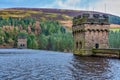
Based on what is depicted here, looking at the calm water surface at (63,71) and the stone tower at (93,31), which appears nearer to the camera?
the calm water surface at (63,71)

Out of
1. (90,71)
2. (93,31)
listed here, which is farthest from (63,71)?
(93,31)

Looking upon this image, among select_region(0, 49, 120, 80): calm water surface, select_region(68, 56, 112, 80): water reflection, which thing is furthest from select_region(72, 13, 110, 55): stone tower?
select_region(68, 56, 112, 80): water reflection

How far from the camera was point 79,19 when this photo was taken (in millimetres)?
61531

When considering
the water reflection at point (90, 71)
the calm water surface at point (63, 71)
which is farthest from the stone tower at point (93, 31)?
the water reflection at point (90, 71)

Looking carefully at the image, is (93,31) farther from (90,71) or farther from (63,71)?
(63,71)

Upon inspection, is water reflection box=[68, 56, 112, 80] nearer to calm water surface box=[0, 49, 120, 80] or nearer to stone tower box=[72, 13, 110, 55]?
calm water surface box=[0, 49, 120, 80]

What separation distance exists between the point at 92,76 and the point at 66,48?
10824 cm

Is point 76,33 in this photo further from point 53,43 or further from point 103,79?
point 53,43

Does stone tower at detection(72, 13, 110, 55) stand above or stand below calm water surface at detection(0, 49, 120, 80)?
above

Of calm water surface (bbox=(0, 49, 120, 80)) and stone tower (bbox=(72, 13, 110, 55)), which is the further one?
stone tower (bbox=(72, 13, 110, 55))

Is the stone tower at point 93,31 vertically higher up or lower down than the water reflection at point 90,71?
higher up

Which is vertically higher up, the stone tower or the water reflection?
the stone tower

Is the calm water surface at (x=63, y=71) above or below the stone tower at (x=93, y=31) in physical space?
below

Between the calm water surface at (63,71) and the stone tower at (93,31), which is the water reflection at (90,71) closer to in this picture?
the calm water surface at (63,71)
